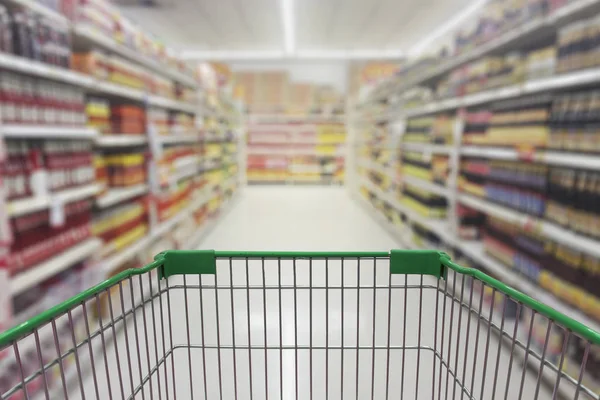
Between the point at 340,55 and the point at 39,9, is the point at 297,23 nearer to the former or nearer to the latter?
the point at 340,55

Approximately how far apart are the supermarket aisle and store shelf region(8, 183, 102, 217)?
88.4 inches

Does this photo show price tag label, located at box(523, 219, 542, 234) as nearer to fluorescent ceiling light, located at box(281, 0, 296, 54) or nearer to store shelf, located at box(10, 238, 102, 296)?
store shelf, located at box(10, 238, 102, 296)

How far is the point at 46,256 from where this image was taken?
1.83 metres

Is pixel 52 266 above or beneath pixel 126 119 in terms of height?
beneath

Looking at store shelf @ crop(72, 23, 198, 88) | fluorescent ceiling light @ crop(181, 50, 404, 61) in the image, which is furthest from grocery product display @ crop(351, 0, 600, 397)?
fluorescent ceiling light @ crop(181, 50, 404, 61)

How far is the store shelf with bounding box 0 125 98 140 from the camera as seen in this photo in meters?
1.56

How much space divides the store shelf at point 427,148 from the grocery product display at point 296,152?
545 cm

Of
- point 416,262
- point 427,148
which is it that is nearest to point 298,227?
point 427,148

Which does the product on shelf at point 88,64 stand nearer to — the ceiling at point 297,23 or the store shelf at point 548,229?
the store shelf at point 548,229

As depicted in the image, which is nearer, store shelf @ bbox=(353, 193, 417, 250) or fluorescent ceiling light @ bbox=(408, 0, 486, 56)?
store shelf @ bbox=(353, 193, 417, 250)

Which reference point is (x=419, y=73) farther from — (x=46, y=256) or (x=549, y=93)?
(x=46, y=256)

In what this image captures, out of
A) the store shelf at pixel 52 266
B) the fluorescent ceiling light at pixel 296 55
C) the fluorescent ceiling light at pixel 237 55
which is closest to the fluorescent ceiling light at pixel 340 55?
the fluorescent ceiling light at pixel 296 55

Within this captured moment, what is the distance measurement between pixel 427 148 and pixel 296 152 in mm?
6662

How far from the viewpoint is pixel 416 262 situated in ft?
3.18
